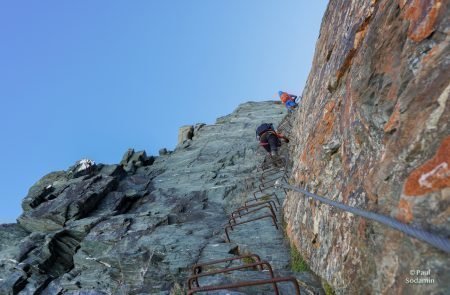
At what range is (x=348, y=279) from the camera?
4660 millimetres

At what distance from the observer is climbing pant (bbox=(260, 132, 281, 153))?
55.3 ft

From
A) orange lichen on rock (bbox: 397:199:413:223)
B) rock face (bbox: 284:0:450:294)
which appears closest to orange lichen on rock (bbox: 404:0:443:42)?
rock face (bbox: 284:0:450:294)

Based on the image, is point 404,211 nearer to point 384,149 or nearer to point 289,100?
point 384,149

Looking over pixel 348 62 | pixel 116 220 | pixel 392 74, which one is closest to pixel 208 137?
pixel 116 220

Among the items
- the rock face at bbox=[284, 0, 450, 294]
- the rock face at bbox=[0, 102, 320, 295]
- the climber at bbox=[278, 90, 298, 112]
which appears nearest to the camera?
the rock face at bbox=[284, 0, 450, 294]

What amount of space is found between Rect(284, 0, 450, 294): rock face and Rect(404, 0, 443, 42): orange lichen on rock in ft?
0.04

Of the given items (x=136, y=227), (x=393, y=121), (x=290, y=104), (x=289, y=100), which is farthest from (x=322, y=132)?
(x=289, y=100)

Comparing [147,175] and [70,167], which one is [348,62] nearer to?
[147,175]

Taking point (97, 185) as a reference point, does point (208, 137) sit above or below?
above

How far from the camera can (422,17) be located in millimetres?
3758

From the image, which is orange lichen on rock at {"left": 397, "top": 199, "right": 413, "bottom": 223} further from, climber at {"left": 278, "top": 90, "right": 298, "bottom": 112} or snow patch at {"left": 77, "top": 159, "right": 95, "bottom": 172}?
snow patch at {"left": 77, "top": 159, "right": 95, "bottom": 172}

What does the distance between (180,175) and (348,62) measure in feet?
64.8

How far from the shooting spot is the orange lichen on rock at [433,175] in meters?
2.94

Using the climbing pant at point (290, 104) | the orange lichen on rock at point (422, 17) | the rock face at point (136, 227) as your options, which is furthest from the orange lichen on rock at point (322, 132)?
the climbing pant at point (290, 104)
